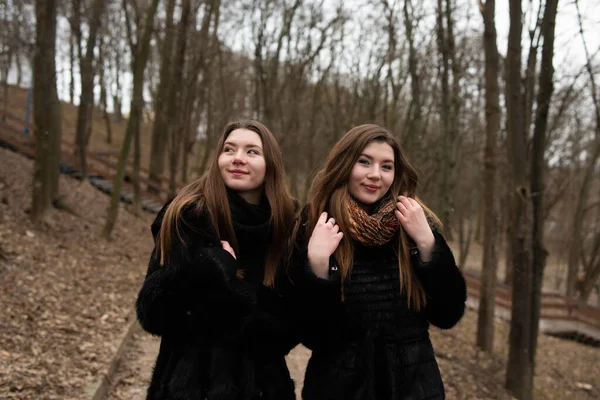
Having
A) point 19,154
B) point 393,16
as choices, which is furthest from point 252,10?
point 19,154

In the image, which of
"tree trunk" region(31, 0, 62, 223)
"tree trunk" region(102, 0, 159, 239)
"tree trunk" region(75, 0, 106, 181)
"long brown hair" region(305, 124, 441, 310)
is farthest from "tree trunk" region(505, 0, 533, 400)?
"tree trunk" region(75, 0, 106, 181)

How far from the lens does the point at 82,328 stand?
5645 mm

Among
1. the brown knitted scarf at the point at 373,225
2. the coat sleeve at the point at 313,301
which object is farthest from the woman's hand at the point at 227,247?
the brown knitted scarf at the point at 373,225

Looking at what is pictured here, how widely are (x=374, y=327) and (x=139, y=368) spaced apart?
3.79 metres

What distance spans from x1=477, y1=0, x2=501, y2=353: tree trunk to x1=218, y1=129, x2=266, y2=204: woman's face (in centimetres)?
495

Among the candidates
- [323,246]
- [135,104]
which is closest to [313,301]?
[323,246]

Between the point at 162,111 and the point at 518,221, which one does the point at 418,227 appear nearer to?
the point at 518,221

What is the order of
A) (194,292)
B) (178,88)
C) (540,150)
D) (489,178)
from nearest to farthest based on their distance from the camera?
1. (194,292)
2. (540,150)
3. (489,178)
4. (178,88)

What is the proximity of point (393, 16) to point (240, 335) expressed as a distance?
39.3 ft

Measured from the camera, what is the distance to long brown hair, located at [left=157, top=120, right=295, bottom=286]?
233cm

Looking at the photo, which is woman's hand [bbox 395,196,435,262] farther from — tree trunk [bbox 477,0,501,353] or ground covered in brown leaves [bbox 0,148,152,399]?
tree trunk [bbox 477,0,501,353]

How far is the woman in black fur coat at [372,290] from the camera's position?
216 centimetres

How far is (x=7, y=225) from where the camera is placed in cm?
819

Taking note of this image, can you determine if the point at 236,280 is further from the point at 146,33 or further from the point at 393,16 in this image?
the point at 393,16
